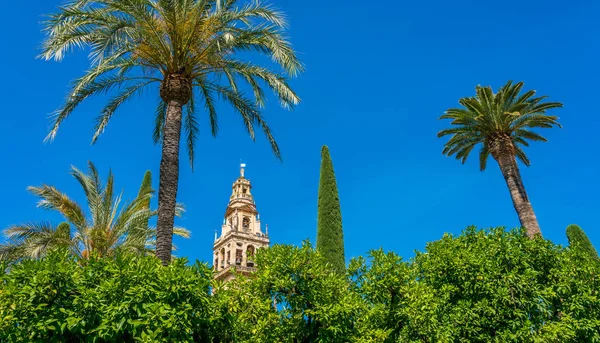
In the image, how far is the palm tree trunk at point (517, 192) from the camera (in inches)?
889

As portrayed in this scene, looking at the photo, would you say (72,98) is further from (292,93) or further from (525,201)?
(525,201)

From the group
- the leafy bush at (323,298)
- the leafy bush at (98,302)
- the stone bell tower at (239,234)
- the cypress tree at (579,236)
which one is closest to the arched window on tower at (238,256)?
the stone bell tower at (239,234)

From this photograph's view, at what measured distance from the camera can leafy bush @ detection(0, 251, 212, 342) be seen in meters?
8.73

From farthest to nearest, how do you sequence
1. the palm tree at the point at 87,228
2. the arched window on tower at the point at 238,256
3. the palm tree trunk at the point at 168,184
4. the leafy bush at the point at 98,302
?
the arched window on tower at the point at 238,256 → the palm tree at the point at 87,228 → the palm tree trunk at the point at 168,184 → the leafy bush at the point at 98,302

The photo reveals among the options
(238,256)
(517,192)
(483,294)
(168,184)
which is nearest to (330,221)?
(517,192)

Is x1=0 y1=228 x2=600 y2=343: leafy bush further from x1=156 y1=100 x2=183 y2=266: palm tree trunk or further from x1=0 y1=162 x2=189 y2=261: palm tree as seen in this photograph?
x1=0 y1=162 x2=189 y2=261: palm tree

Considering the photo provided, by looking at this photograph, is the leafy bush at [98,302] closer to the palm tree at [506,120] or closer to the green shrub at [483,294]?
the green shrub at [483,294]

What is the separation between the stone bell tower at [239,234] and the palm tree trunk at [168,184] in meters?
39.4

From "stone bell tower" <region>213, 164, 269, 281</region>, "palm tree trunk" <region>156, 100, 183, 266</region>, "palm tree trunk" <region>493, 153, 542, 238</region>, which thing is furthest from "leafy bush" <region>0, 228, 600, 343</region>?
"stone bell tower" <region>213, 164, 269, 281</region>

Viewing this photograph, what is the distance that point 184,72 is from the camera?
1380cm

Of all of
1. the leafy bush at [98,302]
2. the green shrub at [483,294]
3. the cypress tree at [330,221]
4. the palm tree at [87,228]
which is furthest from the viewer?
the cypress tree at [330,221]

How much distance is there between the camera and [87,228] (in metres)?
20.1

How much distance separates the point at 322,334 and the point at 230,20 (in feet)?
29.5

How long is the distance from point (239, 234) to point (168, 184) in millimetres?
41846
